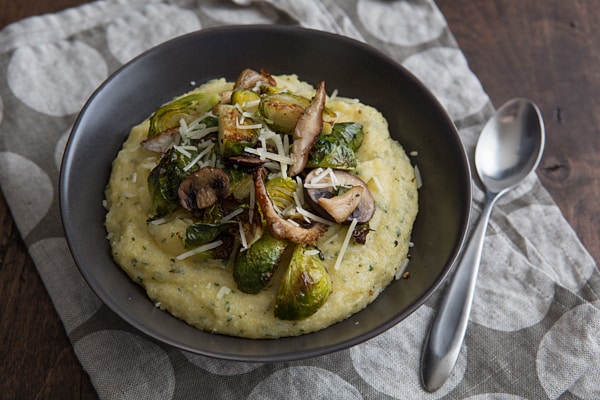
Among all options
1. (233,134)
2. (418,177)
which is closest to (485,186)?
(418,177)

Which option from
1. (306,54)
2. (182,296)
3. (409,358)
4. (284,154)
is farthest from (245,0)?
(409,358)

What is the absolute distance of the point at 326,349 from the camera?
353cm

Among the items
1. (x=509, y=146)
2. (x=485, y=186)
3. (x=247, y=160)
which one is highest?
(x=247, y=160)

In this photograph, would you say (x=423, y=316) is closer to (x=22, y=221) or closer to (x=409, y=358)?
(x=409, y=358)

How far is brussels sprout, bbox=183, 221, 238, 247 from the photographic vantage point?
12.2 feet

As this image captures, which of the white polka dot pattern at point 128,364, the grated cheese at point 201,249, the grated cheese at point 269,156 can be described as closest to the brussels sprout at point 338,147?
the grated cheese at point 269,156

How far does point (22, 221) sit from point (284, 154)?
7.38ft

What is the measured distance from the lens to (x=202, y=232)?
3.73 metres

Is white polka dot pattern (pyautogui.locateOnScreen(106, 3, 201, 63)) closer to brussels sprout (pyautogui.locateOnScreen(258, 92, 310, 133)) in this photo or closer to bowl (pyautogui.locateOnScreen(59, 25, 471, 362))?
bowl (pyautogui.locateOnScreen(59, 25, 471, 362))

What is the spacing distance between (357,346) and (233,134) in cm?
170

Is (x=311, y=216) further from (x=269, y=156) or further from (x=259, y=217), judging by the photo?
(x=269, y=156)

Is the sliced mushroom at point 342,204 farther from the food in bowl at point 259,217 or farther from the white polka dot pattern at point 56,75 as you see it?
the white polka dot pattern at point 56,75

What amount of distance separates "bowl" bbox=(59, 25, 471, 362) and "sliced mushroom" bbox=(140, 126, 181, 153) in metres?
0.54

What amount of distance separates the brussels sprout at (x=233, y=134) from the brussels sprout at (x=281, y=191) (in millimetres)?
310
